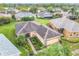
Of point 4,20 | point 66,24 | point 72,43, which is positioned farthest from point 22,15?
point 72,43

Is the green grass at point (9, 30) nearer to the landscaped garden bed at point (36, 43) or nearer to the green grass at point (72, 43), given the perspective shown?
the landscaped garden bed at point (36, 43)

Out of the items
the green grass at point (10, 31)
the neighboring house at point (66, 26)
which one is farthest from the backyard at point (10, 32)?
the neighboring house at point (66, 26)

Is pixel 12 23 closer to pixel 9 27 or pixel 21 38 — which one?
pixel 9 27

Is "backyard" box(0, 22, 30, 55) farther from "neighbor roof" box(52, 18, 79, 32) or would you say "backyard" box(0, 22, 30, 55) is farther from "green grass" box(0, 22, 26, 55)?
"neighbor roof" box(52, 18, 79, 32)

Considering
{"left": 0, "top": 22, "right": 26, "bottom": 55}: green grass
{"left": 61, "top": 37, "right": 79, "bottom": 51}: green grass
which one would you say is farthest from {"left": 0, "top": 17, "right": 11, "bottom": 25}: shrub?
{"left": 61, "top": 37, "right": 79, "bottom": 51}: green grass

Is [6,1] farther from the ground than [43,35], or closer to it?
farther from the ground

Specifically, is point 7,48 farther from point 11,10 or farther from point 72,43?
point 72,43

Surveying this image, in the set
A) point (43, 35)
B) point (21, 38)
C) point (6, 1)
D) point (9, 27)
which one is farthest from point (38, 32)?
point (6, 1)
